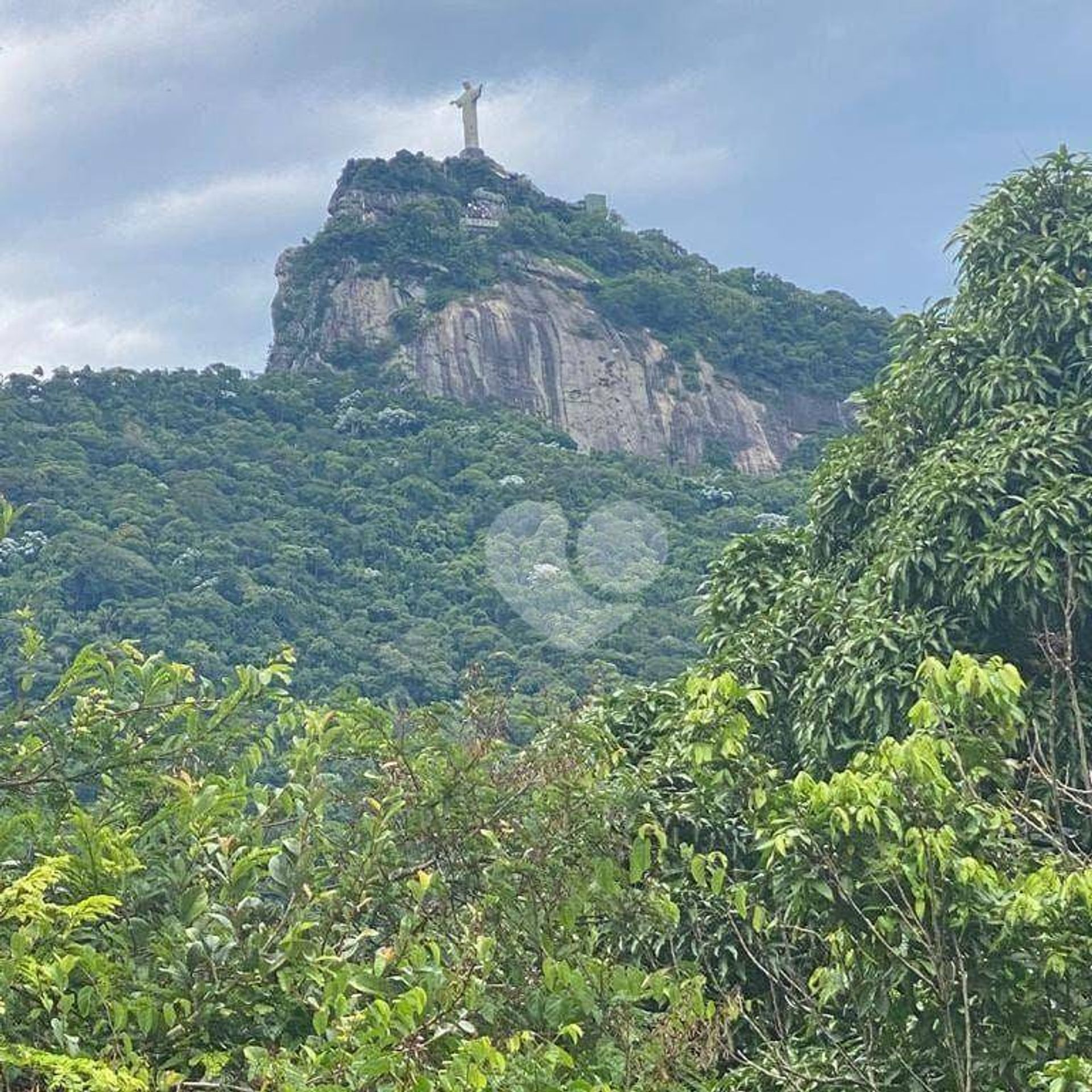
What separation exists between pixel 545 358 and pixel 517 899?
72.3m

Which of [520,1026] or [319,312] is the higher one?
[319,312]

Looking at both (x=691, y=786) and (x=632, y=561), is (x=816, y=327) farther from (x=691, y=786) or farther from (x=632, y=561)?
(x=691, y=786)

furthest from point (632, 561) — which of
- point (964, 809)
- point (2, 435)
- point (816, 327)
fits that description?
point (964, 809)

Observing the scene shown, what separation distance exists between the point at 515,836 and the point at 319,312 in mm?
77781

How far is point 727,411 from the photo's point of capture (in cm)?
7838

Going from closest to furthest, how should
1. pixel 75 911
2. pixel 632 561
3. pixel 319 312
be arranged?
1. pixel 75 911
2. pixel 632 561
3. pixel 319 312

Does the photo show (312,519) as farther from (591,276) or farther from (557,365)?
(591,276)

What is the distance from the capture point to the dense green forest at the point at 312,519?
46.1 m
